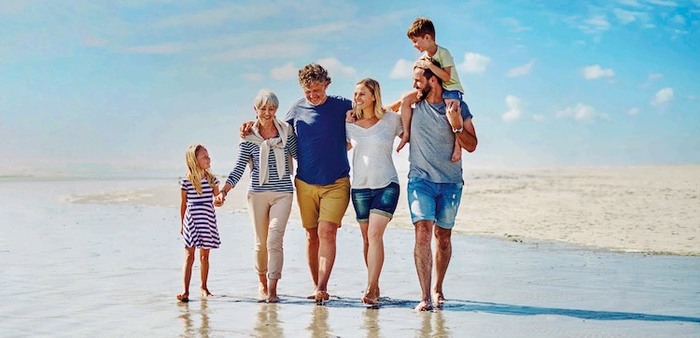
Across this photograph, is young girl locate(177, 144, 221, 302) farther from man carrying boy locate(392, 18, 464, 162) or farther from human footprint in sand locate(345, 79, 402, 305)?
man carrying boy locate(392, 18, 464, 162)

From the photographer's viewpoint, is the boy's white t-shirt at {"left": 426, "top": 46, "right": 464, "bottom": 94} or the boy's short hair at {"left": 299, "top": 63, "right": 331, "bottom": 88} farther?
the boy's short hair at {"left": 299, "top": 63, "right": 331, "bottom": 88}

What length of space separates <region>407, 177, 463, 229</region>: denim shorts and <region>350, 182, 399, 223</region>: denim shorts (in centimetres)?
15

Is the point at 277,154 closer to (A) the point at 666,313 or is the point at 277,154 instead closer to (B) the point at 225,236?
(A) the point at 666,313

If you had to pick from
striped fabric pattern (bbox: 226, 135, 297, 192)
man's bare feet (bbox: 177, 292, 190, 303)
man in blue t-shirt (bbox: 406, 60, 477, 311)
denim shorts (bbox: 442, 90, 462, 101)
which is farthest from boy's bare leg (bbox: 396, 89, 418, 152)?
man's bare feet (bbox: 177, 292, 190, 303)

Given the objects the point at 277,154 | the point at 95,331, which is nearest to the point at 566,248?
the point at 277,154

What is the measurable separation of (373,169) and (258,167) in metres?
1.04

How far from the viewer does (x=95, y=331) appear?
5613mm

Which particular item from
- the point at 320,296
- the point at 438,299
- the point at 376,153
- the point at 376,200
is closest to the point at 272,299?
the point at 320,296

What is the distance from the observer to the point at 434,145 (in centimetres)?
652

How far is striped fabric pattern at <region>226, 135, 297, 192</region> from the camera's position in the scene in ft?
22.5

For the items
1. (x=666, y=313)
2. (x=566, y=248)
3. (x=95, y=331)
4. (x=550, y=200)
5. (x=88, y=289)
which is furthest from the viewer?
(x=550, y=200)

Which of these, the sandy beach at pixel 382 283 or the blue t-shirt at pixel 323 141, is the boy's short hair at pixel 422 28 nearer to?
the blue t-shirt at pixel 323 141

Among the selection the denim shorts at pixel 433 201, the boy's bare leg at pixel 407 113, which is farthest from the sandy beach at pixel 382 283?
the boy's bare leg at pixel 407 113

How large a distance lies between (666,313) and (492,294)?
1517 millimetres
